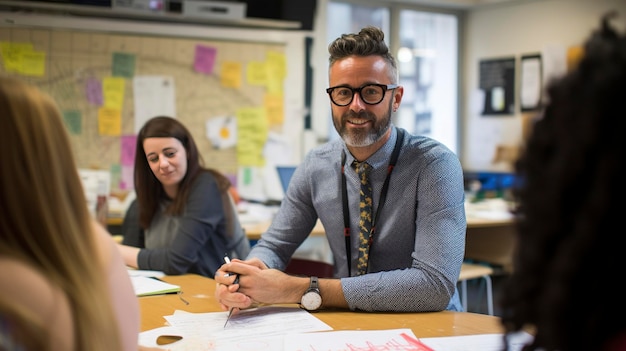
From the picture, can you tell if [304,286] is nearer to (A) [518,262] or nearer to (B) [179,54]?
(A) [518,262]

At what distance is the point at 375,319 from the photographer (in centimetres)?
174

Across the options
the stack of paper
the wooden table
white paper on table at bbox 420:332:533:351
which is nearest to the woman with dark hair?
the stack of paper

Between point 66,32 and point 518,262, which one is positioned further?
Result: point 66,32

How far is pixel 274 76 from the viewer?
482 cm

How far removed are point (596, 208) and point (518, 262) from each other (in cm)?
13

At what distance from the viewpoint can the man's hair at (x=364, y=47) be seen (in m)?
2.08

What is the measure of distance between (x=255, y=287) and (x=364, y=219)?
18.6 inches

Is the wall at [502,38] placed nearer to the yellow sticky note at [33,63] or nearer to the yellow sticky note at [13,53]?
the yellow sticky note at [33,63]

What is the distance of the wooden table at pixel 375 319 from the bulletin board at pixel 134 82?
2664mm

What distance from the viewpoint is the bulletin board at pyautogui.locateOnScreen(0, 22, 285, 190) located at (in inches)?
170

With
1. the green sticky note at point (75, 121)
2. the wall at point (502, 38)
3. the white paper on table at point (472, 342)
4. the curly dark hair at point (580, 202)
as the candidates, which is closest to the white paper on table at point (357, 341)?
the white paper on table at point (472, 342)

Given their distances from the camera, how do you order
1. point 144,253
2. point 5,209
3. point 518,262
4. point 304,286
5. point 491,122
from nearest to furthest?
point 518,262 < point 5,209 < point 304,286 < point 144,253 < point 491,122

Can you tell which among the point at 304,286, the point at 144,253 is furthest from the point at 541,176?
the point at 144,253

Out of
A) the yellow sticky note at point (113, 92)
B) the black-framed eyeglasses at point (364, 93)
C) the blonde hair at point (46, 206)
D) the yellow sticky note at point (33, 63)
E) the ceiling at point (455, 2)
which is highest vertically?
the ceiling at point (455, 2)
